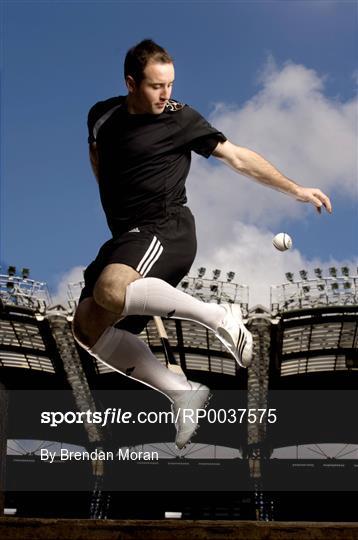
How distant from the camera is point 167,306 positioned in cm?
350

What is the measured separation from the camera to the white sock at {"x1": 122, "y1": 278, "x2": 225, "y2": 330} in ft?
11.1

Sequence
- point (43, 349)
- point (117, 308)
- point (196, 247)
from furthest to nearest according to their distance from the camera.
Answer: point (43, 349)
point (196, 247)
point (117, 308)

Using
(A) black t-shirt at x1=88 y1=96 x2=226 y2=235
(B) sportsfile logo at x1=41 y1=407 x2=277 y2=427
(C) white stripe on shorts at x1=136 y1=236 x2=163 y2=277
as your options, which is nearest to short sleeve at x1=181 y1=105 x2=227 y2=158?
(A) black t-shirt at x1=88 y1=96 x2=226 y2=235

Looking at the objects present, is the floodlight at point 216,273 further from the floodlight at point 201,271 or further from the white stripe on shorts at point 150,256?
the white stripe on shorts at point 150,256

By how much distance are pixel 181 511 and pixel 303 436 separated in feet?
31.2

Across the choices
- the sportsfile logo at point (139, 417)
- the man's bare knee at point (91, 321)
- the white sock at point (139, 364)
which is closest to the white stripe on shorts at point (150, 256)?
the man's bare knee at point (91, 321)

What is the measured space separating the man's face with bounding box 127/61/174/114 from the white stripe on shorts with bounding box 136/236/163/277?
64cm

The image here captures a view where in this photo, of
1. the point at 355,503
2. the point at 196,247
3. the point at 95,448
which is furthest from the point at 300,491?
the point at 196,247

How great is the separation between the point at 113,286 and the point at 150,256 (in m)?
0.25

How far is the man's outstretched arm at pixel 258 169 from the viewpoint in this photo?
373cm

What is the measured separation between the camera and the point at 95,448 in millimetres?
45312

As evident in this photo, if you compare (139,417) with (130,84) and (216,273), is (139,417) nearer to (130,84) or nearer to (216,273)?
(216,273)

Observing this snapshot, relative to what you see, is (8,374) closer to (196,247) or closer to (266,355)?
(266,355)

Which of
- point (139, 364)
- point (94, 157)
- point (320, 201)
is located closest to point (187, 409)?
point (139, 364)
